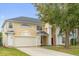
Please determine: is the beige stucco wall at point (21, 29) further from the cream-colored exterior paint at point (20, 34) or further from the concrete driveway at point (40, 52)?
the concrete driveway at point (40, 52)

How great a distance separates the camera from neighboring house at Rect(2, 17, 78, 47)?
779cm

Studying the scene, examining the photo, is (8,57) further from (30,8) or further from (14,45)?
(30,8)

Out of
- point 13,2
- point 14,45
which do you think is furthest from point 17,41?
point 13,2

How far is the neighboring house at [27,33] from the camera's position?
779 centimetres

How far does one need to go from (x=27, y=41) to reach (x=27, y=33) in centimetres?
11

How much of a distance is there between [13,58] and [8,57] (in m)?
0.07

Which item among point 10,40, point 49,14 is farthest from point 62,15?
point 10,40

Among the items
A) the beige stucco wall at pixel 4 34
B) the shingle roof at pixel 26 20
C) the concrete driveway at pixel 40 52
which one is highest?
the shingle roof at pixel 26 20

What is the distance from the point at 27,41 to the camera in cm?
786

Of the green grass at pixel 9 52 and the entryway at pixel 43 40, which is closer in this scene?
the green grass at pixel 9 52

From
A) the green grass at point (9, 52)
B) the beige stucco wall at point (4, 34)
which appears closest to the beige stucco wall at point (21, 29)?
the beige stucco wall at point (4, 34)

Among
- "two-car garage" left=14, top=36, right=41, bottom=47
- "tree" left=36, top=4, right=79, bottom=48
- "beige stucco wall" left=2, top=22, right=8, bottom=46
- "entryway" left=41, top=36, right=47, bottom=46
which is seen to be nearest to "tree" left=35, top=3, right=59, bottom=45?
"tree" left=36, top=4, right=79, bottom=48

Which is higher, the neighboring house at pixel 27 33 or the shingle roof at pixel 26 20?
the shingle roof at pixel 26 20

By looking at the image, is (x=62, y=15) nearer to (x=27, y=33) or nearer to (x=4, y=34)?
(x=27, y=33)
